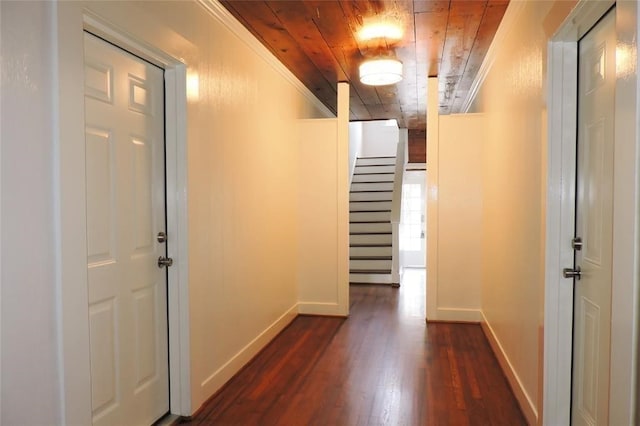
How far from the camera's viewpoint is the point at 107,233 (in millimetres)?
1979

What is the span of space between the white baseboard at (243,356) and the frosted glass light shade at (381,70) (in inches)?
91.6

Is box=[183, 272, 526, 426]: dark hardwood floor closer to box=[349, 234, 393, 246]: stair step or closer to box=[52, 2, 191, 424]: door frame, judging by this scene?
box=[52, 2, 191, 424]: door frame

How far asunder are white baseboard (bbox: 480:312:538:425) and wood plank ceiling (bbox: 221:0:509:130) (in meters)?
2.35

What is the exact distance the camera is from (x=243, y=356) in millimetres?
3217

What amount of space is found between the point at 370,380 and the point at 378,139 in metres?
7.43

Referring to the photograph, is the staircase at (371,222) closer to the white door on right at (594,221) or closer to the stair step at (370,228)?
the stair step at (370,228)

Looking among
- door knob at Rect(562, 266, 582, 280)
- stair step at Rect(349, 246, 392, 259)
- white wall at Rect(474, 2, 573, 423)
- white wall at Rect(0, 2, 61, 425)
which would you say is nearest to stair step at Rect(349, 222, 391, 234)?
stair step at Rect(349, 246, 392, 259)

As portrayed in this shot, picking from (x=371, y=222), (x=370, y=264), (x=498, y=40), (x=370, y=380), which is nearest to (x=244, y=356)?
(x=370, y=380)

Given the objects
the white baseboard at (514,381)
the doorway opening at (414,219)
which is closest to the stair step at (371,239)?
the doorway opening at (414,219)

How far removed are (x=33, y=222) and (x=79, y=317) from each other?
1.37 ft

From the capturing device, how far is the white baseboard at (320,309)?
15.2 feet

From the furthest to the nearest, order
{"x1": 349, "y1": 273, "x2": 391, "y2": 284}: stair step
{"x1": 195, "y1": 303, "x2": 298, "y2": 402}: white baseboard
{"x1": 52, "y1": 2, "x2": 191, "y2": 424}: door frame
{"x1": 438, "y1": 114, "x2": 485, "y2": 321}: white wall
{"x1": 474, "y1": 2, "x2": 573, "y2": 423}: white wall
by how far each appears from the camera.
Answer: {"x1": 349, "y1": 273, "x2": 391, "y2": 284}: stair step → {"x1": 438, "y1": 114, "x2": 485, "y2": 321}: white wall → {"x1": 195, "y1": 303, "x2": 298, "y2": 402}: white baseboard → {"x1": 474, "y1": 2, "x2": 573, "y2": 423}: white wall → {"x1": 52, "y1": 2, "x2": 191, "y2": 424}: door frame

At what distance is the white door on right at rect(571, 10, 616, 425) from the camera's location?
1666 millimetres

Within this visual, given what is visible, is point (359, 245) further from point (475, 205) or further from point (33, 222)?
point (33, 222)
